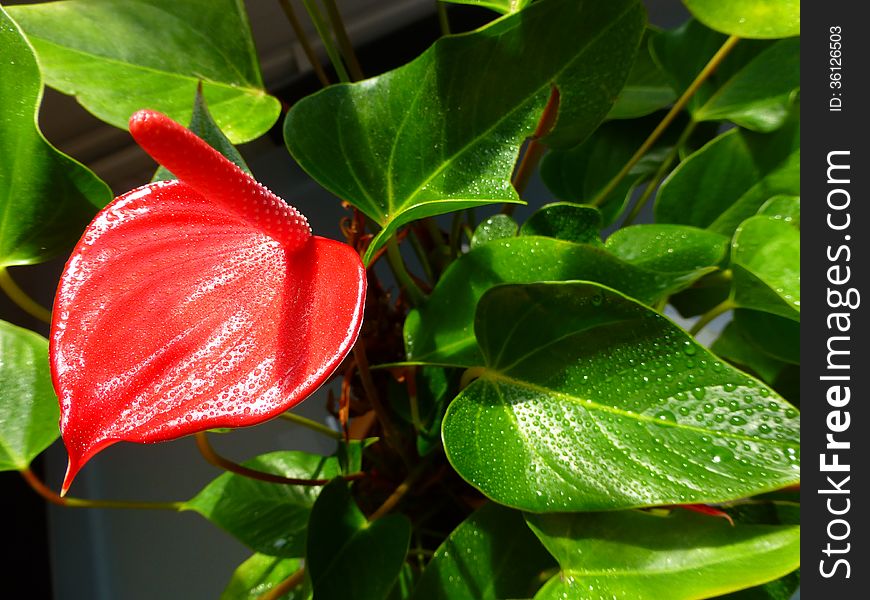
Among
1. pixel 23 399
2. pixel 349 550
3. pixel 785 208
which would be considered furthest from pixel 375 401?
pixel 785 208

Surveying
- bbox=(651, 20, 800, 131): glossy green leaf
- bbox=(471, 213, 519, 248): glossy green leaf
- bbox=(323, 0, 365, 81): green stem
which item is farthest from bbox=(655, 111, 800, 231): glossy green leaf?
bbox=(323, 0, 365, 81): green stem

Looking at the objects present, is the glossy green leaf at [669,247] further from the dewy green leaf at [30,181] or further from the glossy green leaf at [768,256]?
the dewy green leaf at [30,181]

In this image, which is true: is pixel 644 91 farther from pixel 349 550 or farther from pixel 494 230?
pixel 349 550

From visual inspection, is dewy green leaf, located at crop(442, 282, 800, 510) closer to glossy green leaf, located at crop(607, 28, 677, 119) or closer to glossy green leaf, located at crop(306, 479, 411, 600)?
glossy green leaf, located at crop(306, 479, 411, 600)

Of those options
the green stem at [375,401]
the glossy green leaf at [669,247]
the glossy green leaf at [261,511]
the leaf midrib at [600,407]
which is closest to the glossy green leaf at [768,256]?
the glossy green leaf at [669,247]

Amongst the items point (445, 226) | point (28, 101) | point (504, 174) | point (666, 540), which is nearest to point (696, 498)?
point (666, 540)

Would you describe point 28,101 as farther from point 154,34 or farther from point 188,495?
point 188,495
